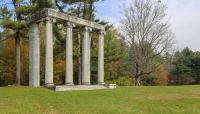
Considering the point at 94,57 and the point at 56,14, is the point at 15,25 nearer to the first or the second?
the point at 56,14

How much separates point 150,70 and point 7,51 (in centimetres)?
2194

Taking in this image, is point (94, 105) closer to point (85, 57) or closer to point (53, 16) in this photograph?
point (53, 16)

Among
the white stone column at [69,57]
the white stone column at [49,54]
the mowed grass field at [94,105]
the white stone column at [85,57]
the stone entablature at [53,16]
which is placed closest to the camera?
the mowed grass field at [94,105]

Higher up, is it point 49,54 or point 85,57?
point 49,54

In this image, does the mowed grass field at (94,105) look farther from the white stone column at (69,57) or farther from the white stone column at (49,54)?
the white stone column at (69,57)

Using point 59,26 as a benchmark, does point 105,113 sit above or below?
below

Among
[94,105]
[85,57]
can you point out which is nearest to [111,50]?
[85,57]

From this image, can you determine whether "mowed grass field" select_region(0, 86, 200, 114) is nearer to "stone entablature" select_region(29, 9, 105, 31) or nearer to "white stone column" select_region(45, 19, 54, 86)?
"white stone column" select_region(45, 19, 54, 86)

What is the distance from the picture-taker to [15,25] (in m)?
38.3

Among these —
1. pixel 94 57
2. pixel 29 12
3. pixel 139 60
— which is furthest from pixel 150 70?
pixel 29 12

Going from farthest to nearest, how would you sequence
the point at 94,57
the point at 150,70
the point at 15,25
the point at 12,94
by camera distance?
the point at 150,70 < the point at 94,57 < the point at 15,25 < the point at 12,94

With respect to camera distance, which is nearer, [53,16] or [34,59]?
[53,16]

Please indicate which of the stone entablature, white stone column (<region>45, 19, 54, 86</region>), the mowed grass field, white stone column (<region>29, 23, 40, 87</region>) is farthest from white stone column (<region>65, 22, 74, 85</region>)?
the mowed grass field

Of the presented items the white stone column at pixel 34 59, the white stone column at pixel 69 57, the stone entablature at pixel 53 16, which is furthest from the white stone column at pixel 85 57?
the white stone column at pixel 34 59
